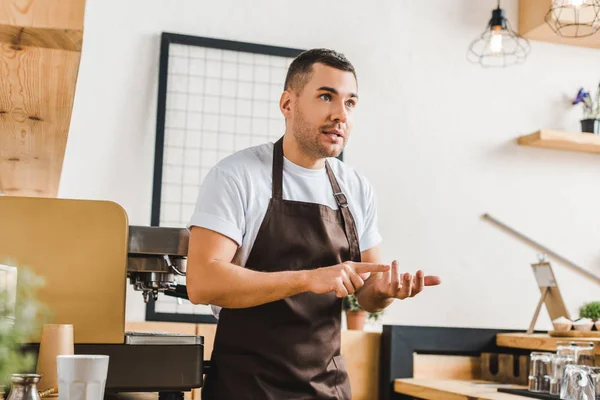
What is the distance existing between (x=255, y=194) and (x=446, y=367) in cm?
198

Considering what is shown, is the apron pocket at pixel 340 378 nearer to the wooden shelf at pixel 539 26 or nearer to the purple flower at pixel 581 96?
the wooden shelf at pixel 539 26

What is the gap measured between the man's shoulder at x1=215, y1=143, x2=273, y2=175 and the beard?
0.09 metres

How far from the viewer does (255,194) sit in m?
1.86

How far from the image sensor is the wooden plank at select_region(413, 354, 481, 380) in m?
3.43

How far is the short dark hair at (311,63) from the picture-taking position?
75.6 inches

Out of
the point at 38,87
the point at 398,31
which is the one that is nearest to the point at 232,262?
the point at 38,87

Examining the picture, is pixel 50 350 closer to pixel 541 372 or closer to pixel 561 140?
A: pixel 541 372

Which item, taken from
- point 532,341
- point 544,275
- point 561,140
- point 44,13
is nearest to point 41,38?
point 44,13

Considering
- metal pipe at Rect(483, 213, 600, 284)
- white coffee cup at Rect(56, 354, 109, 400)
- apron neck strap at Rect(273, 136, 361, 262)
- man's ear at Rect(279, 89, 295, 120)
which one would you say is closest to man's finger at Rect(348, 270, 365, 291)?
apron neck strap at Rect(273, 136, 361, 262)

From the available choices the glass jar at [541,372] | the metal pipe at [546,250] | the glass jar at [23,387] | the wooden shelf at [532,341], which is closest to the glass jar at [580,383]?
the glass jar at [541,372]

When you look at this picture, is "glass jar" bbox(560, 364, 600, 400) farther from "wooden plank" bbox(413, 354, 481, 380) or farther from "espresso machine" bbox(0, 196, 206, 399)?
"espresso machine" bbox(0, 196, 206, 399)

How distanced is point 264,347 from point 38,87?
2.68ft

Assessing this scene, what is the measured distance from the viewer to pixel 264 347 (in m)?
1.80

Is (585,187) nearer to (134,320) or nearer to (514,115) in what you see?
(514,115)
